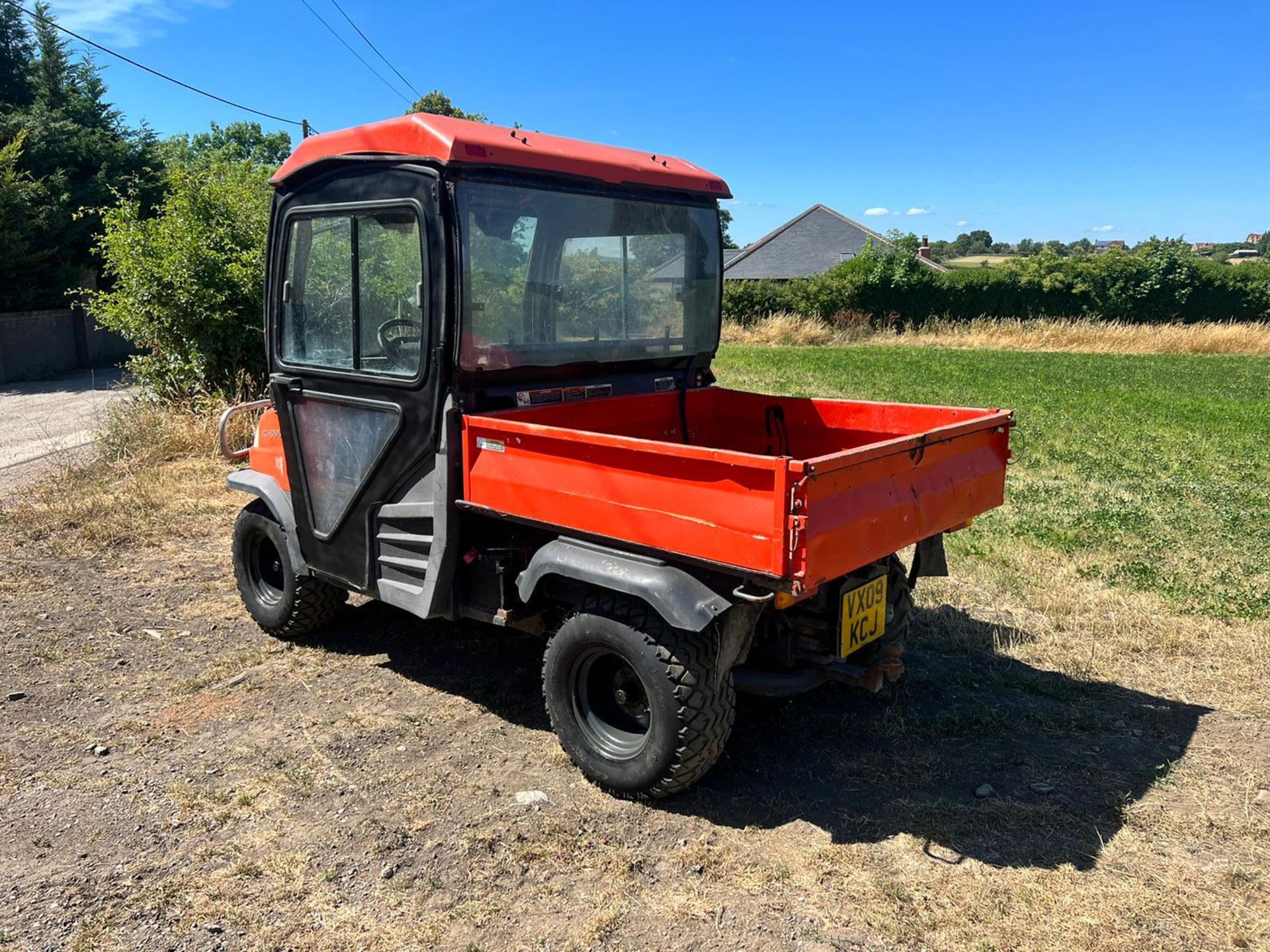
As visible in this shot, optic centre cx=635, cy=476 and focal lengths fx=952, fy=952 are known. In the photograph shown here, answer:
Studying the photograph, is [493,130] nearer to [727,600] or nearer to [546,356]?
[546,356]

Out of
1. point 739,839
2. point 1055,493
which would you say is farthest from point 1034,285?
point 739,839

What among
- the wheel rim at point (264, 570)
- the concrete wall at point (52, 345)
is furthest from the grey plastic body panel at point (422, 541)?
the concrete wall at point (52, 345)

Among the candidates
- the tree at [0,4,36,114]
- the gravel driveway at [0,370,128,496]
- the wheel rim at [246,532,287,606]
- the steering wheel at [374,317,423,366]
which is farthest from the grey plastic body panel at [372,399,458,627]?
the tree at [0,4,36,114]

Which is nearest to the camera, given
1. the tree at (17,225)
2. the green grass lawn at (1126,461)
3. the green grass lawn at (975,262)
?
the green grass lawn at (1126,461)

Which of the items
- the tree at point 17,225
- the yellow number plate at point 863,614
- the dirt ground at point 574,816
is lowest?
the dirt ground at point 574,816

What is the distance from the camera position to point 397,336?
4004 millimetres

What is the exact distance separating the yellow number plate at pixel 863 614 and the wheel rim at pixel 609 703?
31.2 inches

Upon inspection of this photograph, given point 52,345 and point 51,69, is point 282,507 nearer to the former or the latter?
point 52,345

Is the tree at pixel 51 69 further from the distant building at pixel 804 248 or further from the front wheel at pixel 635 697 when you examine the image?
the distant building at pixel 804 248

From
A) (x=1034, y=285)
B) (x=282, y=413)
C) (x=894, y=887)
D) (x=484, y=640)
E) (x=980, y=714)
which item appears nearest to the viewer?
(x=894, y=887)

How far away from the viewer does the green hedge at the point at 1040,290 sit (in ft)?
92.4

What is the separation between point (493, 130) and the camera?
12.7 ft

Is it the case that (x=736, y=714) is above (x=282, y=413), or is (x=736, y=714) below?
below

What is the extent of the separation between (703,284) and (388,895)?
10.2ft
